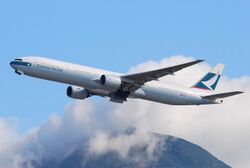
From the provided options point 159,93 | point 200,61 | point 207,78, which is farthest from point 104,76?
point 207,78

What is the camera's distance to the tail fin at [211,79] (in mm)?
110438

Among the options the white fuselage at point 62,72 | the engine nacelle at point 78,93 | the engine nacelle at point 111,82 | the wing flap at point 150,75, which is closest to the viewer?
the white fuselage at point 62,72

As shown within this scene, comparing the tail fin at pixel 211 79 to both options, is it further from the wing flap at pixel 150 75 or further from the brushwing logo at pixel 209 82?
the wing flap at pixel 150 75

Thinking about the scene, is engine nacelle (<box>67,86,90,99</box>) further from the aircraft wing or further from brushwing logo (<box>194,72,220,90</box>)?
brushwing logo (<box>194,72,220,90</box>)

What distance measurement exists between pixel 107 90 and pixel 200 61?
16630 millimetres

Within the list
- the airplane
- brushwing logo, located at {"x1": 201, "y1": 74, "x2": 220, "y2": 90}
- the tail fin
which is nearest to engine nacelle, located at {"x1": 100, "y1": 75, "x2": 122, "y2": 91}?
the airplane

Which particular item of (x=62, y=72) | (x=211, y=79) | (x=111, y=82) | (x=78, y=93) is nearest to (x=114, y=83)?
(x=111, y=82)

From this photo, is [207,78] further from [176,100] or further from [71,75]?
[71,75]

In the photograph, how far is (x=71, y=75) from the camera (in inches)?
3671

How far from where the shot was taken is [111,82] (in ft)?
313

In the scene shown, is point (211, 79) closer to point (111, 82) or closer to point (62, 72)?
point (111, 82)

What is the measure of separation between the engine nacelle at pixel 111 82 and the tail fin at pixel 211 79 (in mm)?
18286

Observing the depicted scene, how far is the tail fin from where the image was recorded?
110438 millimetres

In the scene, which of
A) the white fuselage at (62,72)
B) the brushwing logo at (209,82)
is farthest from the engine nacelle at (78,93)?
the brushwing logo at (209,82)
